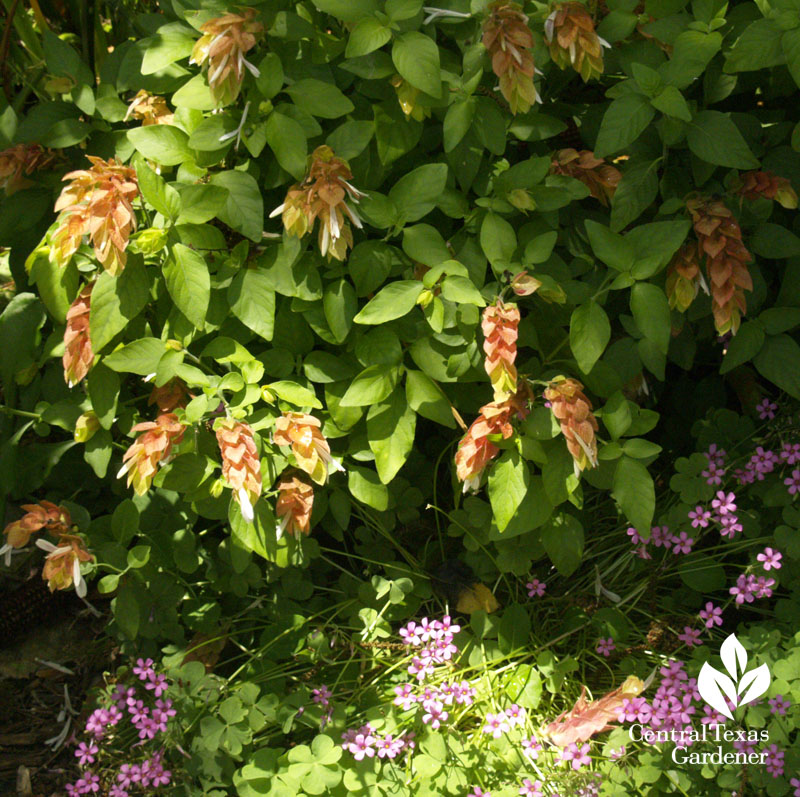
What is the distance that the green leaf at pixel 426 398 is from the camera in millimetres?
1515

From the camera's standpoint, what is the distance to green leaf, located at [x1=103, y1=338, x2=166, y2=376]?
144 cm

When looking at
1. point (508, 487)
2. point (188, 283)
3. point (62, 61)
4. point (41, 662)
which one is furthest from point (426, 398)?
point (41, 662)

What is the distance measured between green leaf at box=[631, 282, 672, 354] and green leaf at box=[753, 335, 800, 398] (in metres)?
0.29

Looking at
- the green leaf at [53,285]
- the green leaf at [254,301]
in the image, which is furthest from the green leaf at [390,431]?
the green leaf at [53,285]

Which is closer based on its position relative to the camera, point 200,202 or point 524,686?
point 200,202

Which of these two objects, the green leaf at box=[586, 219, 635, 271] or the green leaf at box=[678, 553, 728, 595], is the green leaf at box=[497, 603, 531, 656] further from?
the green leaf at box=[586, 219, 635, 271]

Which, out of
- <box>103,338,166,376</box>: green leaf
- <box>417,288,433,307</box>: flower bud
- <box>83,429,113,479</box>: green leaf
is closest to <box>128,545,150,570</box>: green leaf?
<box>83,429,113,479</box>: green leaf

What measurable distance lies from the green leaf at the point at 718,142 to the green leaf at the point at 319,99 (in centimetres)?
58

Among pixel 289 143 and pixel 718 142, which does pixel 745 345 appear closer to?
pixel 718 142

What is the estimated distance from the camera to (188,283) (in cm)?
139

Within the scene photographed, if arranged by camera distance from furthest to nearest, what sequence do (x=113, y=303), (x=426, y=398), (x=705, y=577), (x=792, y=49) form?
(x=705, y=577), (x=426, y=398), (x=113, y=303), (x=792, y=49)

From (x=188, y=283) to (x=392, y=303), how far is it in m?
0.33

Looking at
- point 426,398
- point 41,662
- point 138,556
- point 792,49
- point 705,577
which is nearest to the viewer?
point 792,49

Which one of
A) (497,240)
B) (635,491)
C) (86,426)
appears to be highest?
(497,240)
